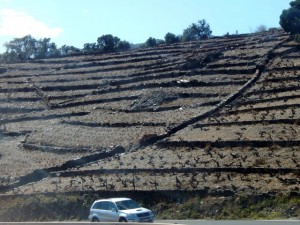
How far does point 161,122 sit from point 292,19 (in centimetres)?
3113

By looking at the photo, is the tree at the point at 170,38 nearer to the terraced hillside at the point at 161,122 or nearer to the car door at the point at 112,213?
the terraced hillside at the point at 161,122

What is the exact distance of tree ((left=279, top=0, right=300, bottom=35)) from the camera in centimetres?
8281

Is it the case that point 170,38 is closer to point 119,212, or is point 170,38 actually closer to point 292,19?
point 292,19

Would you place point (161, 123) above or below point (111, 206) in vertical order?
above

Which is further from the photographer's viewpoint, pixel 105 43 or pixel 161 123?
pixel 105 43

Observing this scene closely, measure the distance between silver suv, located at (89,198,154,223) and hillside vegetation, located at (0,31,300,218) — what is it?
8.19 m

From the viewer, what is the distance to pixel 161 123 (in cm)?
5791

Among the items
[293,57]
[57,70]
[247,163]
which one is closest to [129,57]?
[57,70]

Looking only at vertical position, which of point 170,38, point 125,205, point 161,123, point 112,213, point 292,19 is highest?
point 292,19

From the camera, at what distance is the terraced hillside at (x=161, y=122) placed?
44969mm

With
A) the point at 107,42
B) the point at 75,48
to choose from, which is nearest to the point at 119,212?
the point at 107,42

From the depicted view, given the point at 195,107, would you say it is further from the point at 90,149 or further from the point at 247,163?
the point at 247,163

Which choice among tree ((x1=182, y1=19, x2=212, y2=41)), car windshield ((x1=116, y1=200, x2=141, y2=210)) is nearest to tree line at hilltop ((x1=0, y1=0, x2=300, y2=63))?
tree ((x1=182, y1=19, x2=212, y2=41))

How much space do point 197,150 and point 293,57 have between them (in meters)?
26.0
